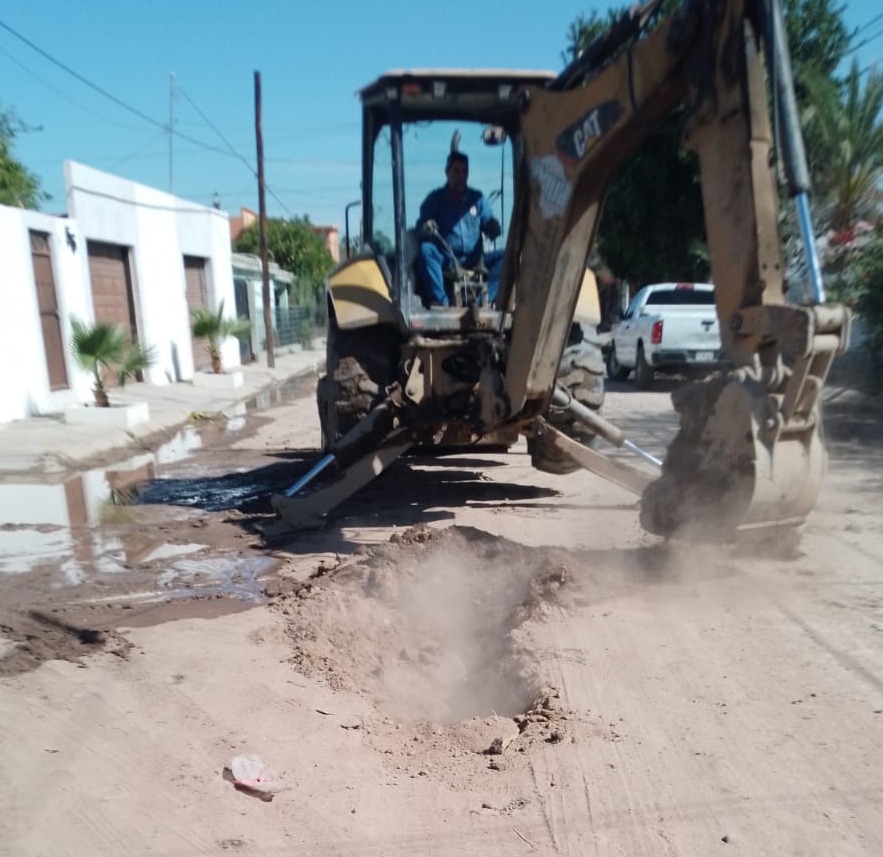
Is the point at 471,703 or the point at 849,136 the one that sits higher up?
the point at 849,136

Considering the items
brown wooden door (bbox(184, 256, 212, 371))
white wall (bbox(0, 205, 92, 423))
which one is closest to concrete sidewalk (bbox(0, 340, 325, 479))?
white wall (bbox(0, 205, 92, 423))

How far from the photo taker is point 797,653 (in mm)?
4234

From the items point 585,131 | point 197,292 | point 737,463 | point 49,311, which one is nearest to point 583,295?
point 585,131

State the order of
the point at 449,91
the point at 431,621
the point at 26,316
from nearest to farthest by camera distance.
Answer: the point at 431,621 → the point at 449,91 → the point at 26,316

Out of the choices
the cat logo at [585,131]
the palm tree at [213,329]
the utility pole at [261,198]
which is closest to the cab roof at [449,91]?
the cat logo at [585,131]

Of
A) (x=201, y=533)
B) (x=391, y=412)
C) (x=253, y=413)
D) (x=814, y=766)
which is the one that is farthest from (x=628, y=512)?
(x=253, y=413)

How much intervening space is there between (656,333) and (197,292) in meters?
11.8

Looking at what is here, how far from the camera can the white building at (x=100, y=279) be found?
13188mm

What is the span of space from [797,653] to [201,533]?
4.62 metres

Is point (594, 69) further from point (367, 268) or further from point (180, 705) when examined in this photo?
point (180, 705)

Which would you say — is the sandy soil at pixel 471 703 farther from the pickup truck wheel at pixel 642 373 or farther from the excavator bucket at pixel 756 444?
the pickup truck wheel at pixel 642 373

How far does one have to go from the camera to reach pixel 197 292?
22.1 meters

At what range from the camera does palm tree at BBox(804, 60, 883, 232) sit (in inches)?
729

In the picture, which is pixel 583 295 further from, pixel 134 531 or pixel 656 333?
pixel 656 333
